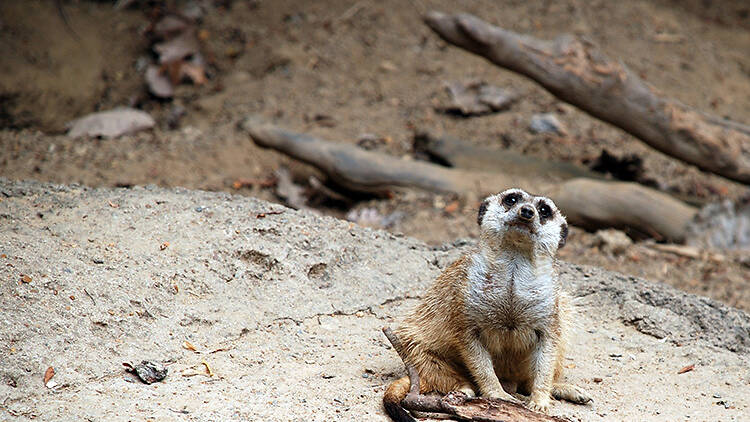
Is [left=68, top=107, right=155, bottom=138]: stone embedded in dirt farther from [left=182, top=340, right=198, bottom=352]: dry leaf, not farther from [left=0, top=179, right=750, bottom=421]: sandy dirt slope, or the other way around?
[left=182, top=340, right=198, bottom=352]: dry leaf

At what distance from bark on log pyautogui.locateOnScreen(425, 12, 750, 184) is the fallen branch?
3617 mm

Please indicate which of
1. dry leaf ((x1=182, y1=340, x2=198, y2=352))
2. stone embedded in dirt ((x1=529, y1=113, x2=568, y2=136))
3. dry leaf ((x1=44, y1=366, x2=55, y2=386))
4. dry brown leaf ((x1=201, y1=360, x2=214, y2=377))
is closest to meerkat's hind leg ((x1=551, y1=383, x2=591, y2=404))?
dry brown leaf ((x1=201, y1=360, x2=214, y2=377))

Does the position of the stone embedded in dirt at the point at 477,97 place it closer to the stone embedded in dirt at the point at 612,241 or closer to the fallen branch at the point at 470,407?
the stone embedded in dirt at the point at 612,241

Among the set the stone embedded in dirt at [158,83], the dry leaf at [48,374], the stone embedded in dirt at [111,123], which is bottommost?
the stone embedded in dirt at [111,123]

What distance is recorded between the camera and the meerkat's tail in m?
2.78

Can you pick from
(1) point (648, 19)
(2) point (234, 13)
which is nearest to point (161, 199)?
(2) point (234, 13)

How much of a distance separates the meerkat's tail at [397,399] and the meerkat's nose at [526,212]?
2.54ft

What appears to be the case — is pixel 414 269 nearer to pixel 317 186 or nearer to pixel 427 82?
pixel 317 186

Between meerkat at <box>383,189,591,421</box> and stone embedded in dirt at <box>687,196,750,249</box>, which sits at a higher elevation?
meerkat at <box>383,189,591,421</box>

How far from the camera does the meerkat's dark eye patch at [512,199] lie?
9.91 ft

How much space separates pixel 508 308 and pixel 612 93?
11.6 feet

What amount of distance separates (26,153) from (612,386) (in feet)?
17.6

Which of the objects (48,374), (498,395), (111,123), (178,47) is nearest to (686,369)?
(498,395)

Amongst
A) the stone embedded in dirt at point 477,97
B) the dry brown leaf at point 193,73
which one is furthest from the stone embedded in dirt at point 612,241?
the dry brown leaf at point 193,73
